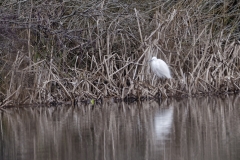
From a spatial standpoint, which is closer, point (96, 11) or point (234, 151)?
point (234, 151)

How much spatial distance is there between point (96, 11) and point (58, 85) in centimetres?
181

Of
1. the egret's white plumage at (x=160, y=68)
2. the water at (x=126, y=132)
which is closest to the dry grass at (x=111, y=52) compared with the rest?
the egret's white plumage at (x=160, y=68)

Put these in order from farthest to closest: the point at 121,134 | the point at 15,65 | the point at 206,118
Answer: the point at 15,65 → the point at 206,118 → the point at 121,134

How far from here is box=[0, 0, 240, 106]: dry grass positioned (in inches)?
539

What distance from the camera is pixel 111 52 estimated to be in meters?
14.9

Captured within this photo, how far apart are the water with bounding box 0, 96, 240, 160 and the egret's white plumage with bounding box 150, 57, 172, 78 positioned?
0.99 metres

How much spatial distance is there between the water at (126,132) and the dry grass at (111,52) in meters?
0.80

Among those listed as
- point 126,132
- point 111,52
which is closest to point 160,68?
point 111,52

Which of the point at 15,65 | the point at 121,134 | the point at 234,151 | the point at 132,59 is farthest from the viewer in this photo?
the point at 132,59

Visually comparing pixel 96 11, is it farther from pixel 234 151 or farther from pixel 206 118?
pixel 234 151

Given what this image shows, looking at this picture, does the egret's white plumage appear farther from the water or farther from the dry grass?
the water

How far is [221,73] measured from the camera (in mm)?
14352

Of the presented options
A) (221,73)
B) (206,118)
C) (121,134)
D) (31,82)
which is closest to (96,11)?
(31,82)

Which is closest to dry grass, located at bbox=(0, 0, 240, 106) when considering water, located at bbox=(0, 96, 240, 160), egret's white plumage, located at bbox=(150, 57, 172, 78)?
egret's white plumage, located at bbox=(150, 57, 172, 78)
